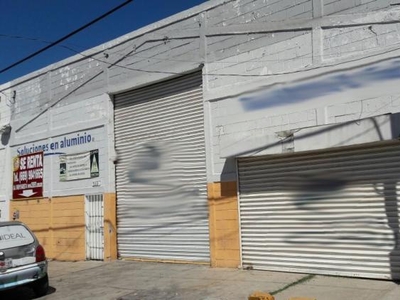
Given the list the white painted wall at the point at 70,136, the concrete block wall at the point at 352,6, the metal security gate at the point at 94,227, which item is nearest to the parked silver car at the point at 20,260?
the metal security gate at the point at 94,227

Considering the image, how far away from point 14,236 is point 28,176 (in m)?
7.84

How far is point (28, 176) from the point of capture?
56.5 ft

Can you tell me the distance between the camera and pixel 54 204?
1598cm

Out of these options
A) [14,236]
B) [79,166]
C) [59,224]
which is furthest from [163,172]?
[59,224]

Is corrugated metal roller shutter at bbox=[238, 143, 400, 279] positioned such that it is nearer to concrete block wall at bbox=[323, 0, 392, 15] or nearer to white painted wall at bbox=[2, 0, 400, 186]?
white painted wall at bbox=[2, 0, 400, 186]

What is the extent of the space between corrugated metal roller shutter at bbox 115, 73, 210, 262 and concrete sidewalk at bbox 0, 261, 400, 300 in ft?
2.59

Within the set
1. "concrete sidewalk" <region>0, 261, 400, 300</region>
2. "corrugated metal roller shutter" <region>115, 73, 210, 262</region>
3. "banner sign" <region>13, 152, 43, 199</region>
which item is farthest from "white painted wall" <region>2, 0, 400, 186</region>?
"concrete sidewalk" <region>0, 261, 400, 300</region>

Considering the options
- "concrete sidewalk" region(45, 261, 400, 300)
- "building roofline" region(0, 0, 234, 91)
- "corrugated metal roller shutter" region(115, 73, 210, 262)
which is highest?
"building roofline" region(0, 0, 234, 91)

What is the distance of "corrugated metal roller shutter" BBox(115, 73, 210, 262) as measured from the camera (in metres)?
12.1

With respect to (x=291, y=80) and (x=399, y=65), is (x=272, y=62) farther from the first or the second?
(x=399, y=65)

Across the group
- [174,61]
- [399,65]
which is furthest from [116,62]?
[399,65]

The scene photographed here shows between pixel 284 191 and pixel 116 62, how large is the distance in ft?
21.5

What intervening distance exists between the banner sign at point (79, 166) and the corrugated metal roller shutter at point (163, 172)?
90 cm

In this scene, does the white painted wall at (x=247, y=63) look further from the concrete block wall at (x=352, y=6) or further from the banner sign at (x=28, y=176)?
the banner sign at (x=28, y=176)
